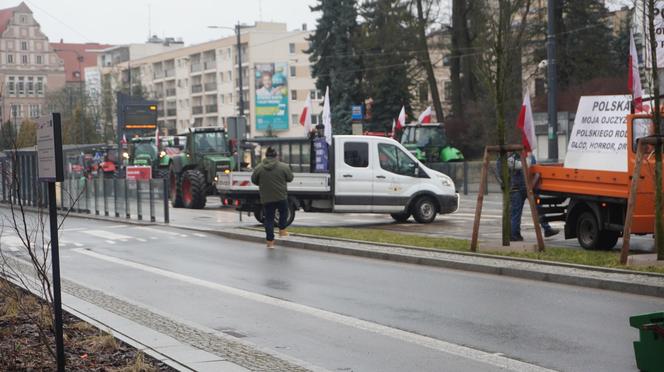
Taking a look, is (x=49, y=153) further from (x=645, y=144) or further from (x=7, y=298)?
(x=645, y=144)

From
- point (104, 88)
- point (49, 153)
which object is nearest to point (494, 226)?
point (49, 153)

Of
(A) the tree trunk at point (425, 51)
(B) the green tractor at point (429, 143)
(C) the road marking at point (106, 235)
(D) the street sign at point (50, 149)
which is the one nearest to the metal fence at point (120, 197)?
(C) the road marking at point (106, 235)

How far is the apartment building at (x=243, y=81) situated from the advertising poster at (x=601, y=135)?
88.8 meters

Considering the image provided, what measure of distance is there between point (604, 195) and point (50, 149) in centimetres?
1131

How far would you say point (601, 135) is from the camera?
18125 millimetres

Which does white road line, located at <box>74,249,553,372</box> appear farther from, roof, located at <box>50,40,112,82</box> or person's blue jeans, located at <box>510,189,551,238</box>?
roof, located at <box>50,40,112,82</box>

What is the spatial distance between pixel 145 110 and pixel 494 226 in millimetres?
33562

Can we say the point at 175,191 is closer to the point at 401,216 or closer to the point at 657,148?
the point at 401,216

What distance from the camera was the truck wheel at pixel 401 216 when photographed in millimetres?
25439

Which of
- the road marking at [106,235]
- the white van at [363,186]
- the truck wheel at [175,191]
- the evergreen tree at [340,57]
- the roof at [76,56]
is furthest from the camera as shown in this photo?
the roof at [76,56]

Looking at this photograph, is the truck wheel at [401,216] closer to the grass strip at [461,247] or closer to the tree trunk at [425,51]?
the grass strip at [461,247]

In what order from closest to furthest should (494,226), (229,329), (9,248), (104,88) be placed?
(229,329) → (9,248) → (494,226) → (104,88)

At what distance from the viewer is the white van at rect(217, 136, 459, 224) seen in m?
24.6

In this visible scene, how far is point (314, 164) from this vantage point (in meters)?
27.2
